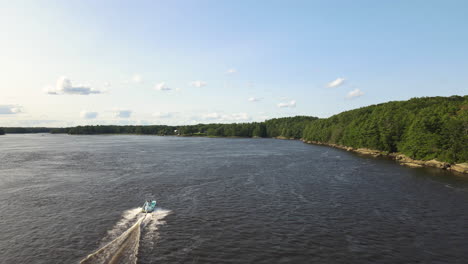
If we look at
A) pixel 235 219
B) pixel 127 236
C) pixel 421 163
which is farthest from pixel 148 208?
pixel 421 163

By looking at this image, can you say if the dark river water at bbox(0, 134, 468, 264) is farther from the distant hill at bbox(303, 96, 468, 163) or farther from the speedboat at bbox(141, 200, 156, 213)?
the distant hill at bbox(303, 96, 468, 163)

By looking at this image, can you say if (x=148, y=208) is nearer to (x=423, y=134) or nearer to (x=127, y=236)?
(x=127, y=236)

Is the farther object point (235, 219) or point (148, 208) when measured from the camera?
point (148, 208)

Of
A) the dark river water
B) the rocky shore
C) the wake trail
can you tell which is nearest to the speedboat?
the wake trail

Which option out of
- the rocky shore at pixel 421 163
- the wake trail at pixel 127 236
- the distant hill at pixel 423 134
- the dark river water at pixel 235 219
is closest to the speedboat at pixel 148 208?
the wake trail at pixel 127 236

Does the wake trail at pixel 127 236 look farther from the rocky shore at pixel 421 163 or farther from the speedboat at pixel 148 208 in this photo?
the rocky shore at pixel 421 163

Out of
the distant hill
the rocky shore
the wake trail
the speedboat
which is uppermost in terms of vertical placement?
the distant hill
